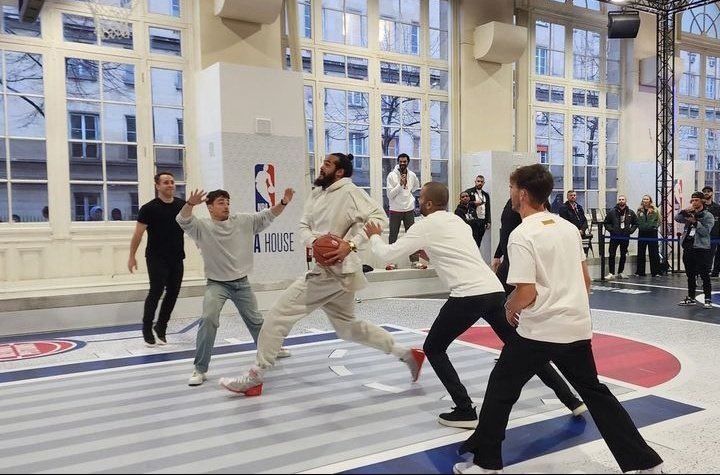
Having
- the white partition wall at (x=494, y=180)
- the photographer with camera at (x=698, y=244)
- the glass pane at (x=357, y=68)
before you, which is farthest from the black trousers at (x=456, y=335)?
the glass pane at (x=357, y=68)

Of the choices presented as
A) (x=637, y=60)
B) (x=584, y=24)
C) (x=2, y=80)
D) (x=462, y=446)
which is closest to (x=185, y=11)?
(x=2, y=80)

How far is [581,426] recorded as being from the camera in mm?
3322

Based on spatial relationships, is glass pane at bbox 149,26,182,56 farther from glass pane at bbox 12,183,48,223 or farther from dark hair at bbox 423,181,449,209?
dark hair at bbox 423,181,449,209

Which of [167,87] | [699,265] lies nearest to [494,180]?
[699,265]

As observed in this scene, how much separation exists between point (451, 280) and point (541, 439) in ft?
3.07

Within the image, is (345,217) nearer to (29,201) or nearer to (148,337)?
(148,337)

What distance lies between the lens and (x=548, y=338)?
251 cm

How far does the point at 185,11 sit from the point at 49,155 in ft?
8.67

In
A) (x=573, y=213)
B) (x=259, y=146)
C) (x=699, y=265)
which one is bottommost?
(x=699, y=265)

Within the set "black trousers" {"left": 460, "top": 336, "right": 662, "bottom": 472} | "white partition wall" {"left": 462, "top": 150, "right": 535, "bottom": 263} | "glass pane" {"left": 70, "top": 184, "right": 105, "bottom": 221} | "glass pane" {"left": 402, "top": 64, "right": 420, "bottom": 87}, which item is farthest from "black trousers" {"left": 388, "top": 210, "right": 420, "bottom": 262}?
"black trousers" {"left": 460, "top": 336, "right": 662, "bottom": 472}

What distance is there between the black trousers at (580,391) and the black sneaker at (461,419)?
0.65 meters

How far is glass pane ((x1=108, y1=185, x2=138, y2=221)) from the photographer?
312 inches

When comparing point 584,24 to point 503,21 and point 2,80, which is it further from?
point 2,80

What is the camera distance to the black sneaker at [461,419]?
327 cm
